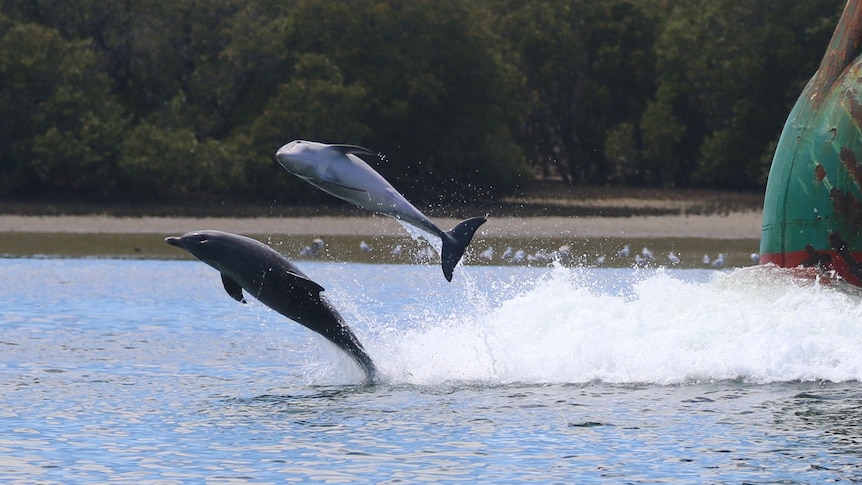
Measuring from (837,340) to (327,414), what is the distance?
19.5ft

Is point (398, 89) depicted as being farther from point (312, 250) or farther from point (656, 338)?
point (656, 338)

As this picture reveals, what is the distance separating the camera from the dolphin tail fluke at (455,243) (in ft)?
48.1

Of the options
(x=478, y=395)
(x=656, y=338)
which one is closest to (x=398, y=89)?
(x=656, y=338)

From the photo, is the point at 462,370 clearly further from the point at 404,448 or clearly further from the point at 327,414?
the point at 404,448

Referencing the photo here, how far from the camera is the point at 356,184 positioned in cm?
1484

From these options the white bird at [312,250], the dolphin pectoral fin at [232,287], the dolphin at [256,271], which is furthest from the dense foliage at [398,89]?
the dolphin pectoral fin at [232,287]

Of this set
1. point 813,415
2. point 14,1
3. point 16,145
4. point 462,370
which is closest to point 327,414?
point 462,370

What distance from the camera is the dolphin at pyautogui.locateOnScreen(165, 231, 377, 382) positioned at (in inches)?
574

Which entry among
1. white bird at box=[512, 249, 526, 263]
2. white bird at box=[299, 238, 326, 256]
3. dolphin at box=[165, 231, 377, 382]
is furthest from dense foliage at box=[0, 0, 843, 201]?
dolphin at box=[165, 231, 377, 382]

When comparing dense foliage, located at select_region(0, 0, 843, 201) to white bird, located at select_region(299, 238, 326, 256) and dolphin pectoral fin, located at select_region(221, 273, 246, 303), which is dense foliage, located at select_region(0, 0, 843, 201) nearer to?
white bird, located at select_region(299, 238, 326, 256)

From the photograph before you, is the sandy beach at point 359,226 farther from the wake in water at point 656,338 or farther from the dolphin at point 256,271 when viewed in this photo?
the dolphin at point 256,271

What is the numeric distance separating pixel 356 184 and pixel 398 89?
156 ft

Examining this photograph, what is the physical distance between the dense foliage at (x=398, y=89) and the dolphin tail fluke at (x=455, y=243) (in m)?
38.4

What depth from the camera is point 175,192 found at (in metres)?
55.0
